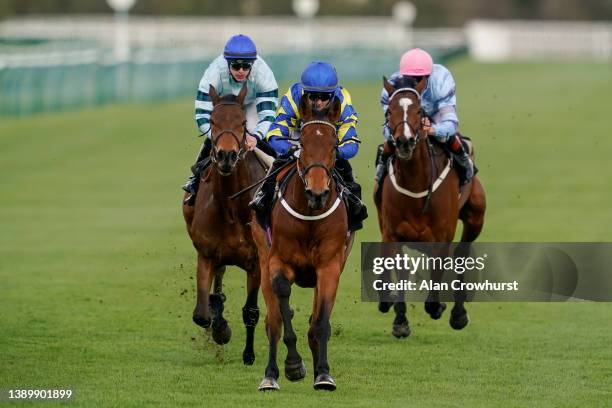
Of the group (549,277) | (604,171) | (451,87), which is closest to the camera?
(451,87)

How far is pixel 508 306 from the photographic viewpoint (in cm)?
1423

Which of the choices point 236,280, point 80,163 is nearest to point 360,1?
point 80,163

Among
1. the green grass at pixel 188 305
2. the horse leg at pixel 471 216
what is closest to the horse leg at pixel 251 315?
the green grass at pixel 188 305

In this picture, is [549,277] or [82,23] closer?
[549,277]

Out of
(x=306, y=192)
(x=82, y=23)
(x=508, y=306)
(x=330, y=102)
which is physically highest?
(x=82, y=23)

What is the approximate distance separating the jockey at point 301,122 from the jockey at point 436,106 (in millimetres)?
1614

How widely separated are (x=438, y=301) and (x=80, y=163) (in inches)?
651

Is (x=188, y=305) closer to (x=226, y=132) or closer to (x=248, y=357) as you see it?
(x=248, y=357)

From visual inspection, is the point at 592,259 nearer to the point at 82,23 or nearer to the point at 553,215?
the point at 553,215

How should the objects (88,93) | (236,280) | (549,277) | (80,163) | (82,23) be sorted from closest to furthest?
(549,277) → (236,280) → (80,163) → (88,93) → (82,23)

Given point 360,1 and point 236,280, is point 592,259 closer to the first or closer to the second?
point 236,280

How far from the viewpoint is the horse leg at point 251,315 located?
10539mm

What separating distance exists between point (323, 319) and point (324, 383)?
0.40m

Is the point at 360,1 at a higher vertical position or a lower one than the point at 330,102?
higher
